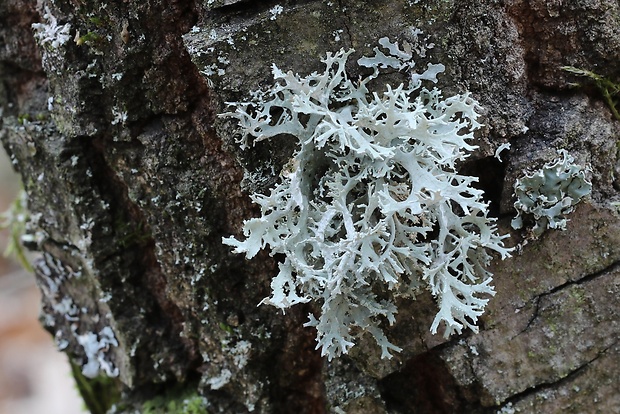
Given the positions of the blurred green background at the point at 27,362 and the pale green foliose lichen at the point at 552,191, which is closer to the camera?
the pale green foliose lichen at the point at 552,191

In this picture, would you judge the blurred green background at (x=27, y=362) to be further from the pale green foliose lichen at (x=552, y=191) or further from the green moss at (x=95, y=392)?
the pale green foliose lichen at (x=552, y=191)

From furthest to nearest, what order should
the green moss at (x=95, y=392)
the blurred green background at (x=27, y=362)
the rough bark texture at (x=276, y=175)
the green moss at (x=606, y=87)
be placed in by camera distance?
→ the blurred green background at (x=27, y=362) < the green moss at (x=95, y=392) < the green moss at (x=606, y=87) < the rough bark texture at (x=276, y=175)

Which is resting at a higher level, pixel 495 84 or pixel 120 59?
pixel 120 59

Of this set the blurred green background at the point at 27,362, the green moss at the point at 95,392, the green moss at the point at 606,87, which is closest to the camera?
the green moss at the point at 606,87

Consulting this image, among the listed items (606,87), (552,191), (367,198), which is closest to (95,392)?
Result: (367,198)

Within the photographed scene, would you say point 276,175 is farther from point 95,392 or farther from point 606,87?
point 95,392

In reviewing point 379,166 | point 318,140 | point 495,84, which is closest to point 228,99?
point 318,140

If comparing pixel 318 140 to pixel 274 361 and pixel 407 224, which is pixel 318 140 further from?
pixel 274 361

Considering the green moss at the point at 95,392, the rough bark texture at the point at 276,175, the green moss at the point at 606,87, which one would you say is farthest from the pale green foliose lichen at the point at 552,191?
the green moss at the point at 95,392
